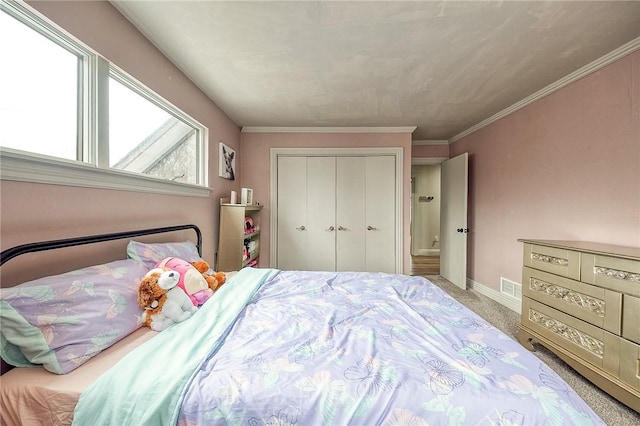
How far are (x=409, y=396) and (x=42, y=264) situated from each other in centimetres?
163

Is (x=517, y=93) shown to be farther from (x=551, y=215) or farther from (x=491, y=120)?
(x=551, y=215)

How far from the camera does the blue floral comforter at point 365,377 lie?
2.48ft

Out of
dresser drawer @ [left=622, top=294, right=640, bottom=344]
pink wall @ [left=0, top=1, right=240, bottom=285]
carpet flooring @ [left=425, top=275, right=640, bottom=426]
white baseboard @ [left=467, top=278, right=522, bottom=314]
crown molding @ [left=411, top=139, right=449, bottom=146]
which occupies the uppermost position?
crown molding @ [left=411, top=139, right=449, bottom=146]

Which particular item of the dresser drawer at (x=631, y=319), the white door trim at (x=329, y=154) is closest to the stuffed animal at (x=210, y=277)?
the white door trim at (x=329, y=154)

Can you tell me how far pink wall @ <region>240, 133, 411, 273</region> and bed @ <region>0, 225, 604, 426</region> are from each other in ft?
8.00

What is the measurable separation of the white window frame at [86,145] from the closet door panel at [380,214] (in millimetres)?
2696

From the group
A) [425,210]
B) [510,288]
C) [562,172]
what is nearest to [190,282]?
[562,172]

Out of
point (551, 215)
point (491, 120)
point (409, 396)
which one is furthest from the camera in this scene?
point (491, 120)

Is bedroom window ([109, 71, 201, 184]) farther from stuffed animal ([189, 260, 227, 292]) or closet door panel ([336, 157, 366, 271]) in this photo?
closet door panel ([336, 157, 366, 271])

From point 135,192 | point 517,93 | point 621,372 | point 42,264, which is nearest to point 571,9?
point 517,93

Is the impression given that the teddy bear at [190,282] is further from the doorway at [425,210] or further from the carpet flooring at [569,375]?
the doorway at [425,210]

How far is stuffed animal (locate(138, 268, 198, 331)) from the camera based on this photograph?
1183 mm

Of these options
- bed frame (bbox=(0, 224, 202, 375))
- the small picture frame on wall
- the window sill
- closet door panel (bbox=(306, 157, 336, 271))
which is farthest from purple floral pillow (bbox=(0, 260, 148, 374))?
closet door panel (bbox=(306, 157, 336, 271))

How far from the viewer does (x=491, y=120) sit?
3.23 m
